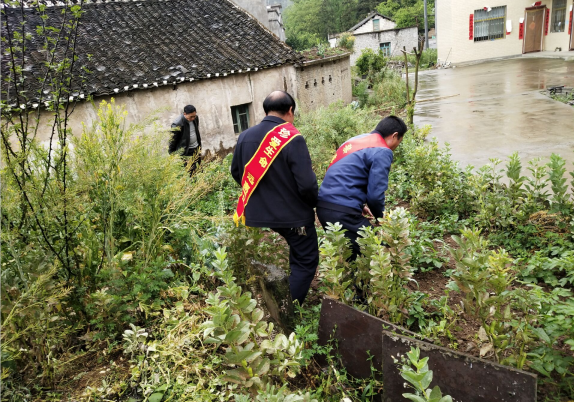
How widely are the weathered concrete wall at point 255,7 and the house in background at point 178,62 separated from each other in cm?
91

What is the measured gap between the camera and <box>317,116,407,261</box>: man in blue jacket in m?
3.34

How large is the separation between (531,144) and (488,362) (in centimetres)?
678

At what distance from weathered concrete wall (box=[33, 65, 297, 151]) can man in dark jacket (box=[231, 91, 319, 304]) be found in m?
6.75

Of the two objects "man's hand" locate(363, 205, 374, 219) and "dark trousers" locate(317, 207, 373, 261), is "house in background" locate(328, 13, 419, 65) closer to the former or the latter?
"man's hand" locate(363, 205, 374, 219)

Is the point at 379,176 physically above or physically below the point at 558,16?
below

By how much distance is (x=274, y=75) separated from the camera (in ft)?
40.1

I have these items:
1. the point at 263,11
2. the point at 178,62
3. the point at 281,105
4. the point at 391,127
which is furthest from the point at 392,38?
the point at 281,105

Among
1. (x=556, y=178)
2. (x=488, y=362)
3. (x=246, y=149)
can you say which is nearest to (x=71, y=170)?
(x=246, y=149)

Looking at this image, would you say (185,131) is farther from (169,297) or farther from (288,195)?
(169,297)

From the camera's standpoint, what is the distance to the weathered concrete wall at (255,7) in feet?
47.3

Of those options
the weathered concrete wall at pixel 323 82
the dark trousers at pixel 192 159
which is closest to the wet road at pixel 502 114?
the weathered concrete wall at pixel 323 82

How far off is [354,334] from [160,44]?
34.8ft

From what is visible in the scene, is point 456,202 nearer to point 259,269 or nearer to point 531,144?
point 259,269

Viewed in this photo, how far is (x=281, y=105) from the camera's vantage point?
3.19 meters
